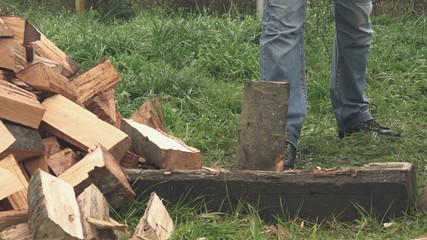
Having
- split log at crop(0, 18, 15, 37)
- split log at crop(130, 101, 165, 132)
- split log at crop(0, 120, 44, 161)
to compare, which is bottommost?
split log at crop(130, 101, 165, 132)

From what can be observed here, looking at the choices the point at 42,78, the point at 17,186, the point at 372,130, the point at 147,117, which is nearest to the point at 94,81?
the point at 147,117

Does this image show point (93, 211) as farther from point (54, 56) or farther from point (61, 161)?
point (54, 56)

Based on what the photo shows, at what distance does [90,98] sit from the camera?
11.9ft

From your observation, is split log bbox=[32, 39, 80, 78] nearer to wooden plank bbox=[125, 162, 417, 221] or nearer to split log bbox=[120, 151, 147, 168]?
split log bbox=[120, 151, 147, 168]

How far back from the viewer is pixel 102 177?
282cm

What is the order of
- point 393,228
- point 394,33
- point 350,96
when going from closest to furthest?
point 393,228
point 350,96
point 394,33

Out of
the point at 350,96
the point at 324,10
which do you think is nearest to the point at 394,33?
the point at 324,10

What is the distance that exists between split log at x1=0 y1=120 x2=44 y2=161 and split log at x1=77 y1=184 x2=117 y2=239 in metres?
0.40

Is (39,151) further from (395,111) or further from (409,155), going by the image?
(395,111)

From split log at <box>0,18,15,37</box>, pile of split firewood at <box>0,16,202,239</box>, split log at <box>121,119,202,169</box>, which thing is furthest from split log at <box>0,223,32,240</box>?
split log at <box>0,18,15,37</box>

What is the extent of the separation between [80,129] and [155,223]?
75 centimetres

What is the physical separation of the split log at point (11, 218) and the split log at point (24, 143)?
0.33 meters

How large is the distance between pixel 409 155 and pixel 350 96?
0.53 metres

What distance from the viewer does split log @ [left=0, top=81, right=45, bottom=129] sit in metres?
2.99
